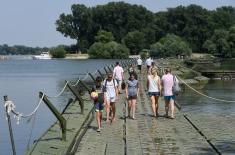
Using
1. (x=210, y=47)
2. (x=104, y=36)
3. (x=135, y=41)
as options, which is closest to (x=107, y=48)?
(x=104, y=36)

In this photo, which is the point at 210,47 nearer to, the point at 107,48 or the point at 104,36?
the point at 107,48

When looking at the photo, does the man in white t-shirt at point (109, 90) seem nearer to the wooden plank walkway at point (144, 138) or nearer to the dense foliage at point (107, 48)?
the wooden plank walkway at point (144, 138)

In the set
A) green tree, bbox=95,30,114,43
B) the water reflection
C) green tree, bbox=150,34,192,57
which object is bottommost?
the water reflection

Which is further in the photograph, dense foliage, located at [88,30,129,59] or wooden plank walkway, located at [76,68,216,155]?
dense foliage, located at [88,30,129,59]

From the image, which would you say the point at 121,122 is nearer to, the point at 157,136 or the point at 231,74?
the point at 157,136

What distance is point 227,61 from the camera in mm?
130625

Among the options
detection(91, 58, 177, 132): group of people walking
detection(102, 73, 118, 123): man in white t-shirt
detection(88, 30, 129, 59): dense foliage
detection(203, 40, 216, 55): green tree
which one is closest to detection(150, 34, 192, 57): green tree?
detection(203, 40, 216, 55): green tree

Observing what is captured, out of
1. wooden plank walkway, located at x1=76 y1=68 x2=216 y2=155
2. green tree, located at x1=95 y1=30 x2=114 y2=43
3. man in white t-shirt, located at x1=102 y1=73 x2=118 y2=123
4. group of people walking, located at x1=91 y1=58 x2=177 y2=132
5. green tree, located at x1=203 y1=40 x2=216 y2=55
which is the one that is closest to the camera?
wooden plank walkway, located at x1=76 y1=68 x2=216 y2=155

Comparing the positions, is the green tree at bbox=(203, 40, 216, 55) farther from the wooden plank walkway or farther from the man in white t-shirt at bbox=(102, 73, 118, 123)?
the man in white t-shirt at bbox=(102, 73, 118, 123)

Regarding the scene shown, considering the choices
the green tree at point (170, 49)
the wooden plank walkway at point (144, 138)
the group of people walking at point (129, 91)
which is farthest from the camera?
the green tree at point (170, 49)

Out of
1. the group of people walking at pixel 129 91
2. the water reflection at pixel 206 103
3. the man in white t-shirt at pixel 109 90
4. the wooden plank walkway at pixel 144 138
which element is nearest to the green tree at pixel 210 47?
the water reflection at pixel 206 103

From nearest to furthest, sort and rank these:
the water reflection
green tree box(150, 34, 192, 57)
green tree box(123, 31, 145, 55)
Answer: the water reflection → green tree box(150, 34, 192, 57) → green tree box(123, 31, 145, 55)

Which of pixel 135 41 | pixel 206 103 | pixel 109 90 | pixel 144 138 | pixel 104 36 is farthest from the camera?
pixel 104 36

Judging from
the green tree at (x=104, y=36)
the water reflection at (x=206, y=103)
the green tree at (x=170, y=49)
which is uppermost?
the green tree at (x=104, y=36)
